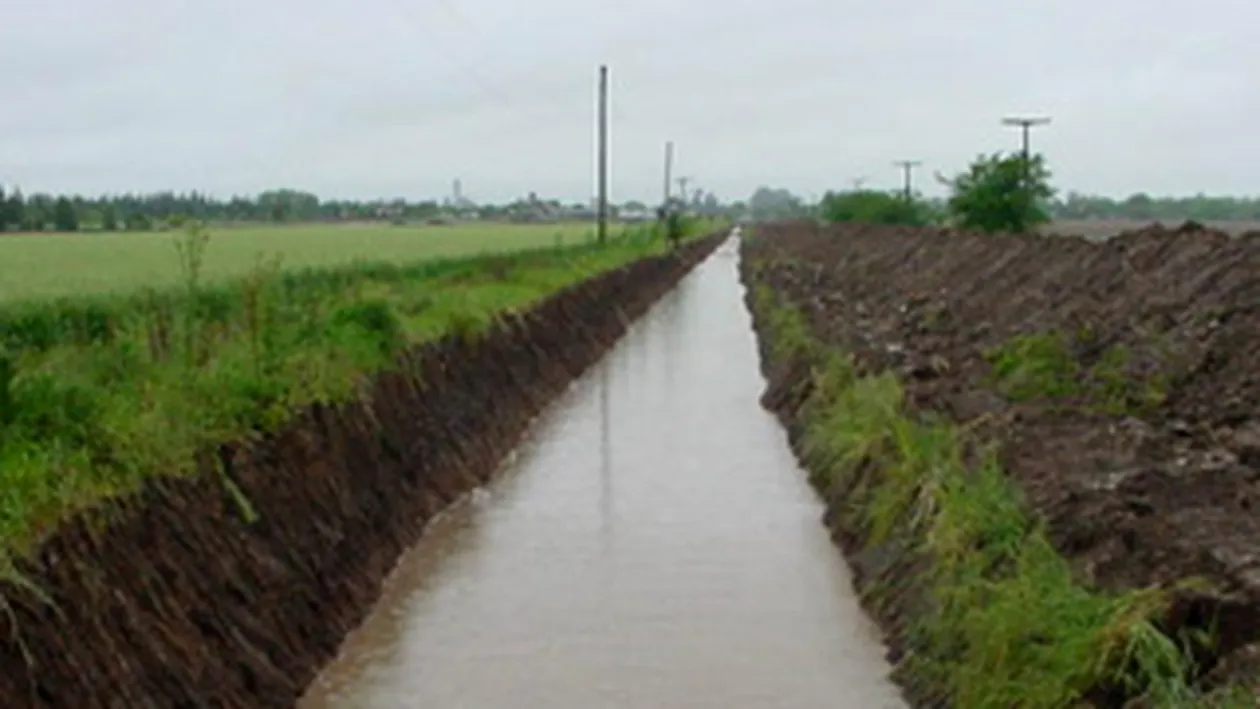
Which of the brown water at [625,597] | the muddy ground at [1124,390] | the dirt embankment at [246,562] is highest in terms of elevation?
the muddy ground at [1124,390]

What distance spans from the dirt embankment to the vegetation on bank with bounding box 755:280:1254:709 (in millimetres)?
3950

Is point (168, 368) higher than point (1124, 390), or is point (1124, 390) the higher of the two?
point (168, 368)

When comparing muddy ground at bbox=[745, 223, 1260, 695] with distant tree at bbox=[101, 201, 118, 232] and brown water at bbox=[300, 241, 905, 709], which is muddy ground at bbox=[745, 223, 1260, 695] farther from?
distant tree at bbox=[101, 201, 118, 232]

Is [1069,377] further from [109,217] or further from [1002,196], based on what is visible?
[109,217]

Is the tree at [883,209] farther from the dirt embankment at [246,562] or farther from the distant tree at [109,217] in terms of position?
the dirt embankment at [246,562]

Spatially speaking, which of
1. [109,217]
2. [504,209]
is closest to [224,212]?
A: [109,217]

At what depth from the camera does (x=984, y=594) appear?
A: 346 inches

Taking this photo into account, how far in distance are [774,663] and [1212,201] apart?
370 ft

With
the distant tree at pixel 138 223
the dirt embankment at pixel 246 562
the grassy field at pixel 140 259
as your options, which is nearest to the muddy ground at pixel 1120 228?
the dirt embankment at pixel 246 562

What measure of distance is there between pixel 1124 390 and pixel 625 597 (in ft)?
17.3

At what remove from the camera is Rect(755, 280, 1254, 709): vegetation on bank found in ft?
22.8

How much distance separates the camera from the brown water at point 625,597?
32.6 feet

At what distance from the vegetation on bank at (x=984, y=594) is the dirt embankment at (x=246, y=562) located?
3.95m

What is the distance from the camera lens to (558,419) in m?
22.6
